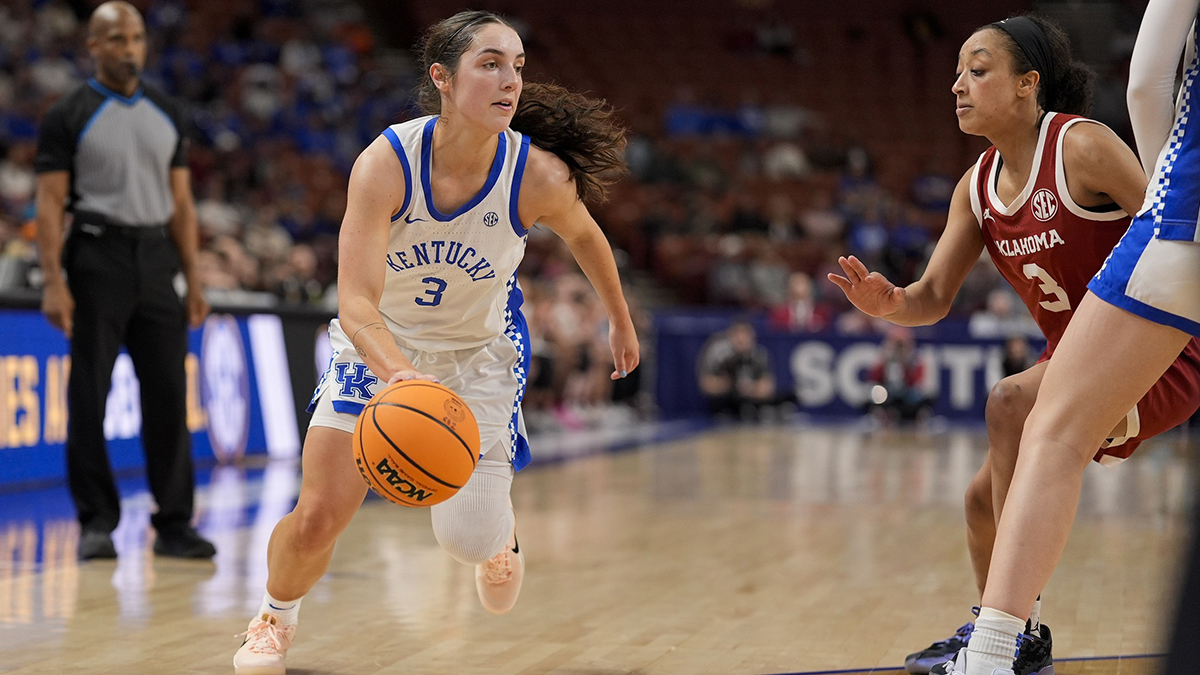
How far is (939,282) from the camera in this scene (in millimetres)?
3439

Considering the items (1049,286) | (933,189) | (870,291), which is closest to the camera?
(1049,286)

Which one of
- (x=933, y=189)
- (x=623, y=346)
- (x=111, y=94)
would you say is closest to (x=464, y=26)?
(x=623, y=346)

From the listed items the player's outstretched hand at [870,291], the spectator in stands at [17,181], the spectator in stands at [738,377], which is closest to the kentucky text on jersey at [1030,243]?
the player's outstretched hand at [870,291]

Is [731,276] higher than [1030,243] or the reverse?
the reverse

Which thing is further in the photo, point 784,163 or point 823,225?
point 784,163

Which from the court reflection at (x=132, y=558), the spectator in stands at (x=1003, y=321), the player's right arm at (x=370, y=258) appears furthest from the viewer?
the spectator in stands at (x=1003, y=321)

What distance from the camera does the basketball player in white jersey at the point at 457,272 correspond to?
10.3 ft

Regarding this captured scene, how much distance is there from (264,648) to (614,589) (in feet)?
5.63

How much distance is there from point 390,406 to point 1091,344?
1.51 m

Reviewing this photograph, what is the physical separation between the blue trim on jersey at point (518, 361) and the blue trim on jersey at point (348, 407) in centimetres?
50

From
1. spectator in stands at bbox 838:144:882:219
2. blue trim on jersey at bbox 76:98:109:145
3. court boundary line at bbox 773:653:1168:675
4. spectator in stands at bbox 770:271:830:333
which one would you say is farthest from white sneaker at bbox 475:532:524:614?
spectator in stands at bbox 838:144:882:219

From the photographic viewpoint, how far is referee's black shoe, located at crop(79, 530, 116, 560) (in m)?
5.06

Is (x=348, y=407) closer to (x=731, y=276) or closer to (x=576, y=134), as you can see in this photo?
(x=576, y=134)

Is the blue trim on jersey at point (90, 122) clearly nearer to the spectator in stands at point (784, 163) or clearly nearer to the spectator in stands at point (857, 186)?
the spectator in stands at point (857, 186)
